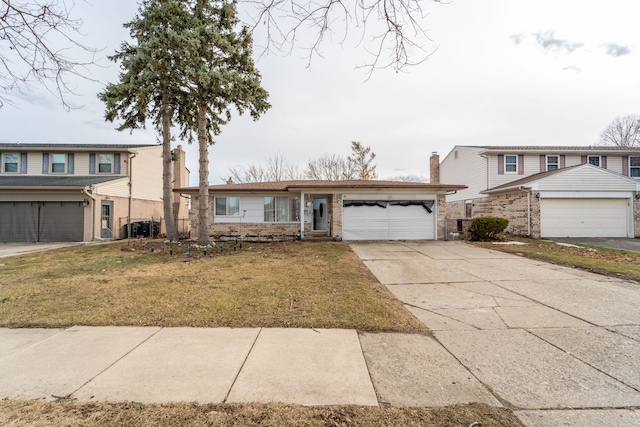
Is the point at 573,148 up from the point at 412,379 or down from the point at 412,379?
up

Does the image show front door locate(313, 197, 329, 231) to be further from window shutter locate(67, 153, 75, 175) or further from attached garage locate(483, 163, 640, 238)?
window shutter locate(67, 153, 75, 175)

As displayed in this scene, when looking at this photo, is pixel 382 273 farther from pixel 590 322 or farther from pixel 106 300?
pixel 106 300

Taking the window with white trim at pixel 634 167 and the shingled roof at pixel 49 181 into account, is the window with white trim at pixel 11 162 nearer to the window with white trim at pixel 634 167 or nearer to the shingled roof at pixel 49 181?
the shingled roof at pixel 49 181

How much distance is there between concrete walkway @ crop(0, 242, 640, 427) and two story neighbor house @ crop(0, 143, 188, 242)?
14220 mm

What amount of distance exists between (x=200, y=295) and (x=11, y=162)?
20.8m

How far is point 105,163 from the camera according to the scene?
17.3 metres

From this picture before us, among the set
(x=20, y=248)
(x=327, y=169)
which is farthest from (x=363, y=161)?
(x=20, y=248)

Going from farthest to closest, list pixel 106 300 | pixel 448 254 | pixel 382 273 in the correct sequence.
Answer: pixel 448 254 → pixel 382 273 → pixel 106 300

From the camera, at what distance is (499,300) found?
501cm

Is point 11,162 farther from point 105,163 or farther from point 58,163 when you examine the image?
point 105,163

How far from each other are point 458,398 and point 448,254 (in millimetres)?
8444

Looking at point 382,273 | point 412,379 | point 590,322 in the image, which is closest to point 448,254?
point 382,273

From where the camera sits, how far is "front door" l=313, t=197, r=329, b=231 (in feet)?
55.4

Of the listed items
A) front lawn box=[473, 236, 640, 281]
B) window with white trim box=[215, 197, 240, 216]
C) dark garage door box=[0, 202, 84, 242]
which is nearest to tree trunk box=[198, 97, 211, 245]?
window with white trim box=[215, 197, 240, 216]
